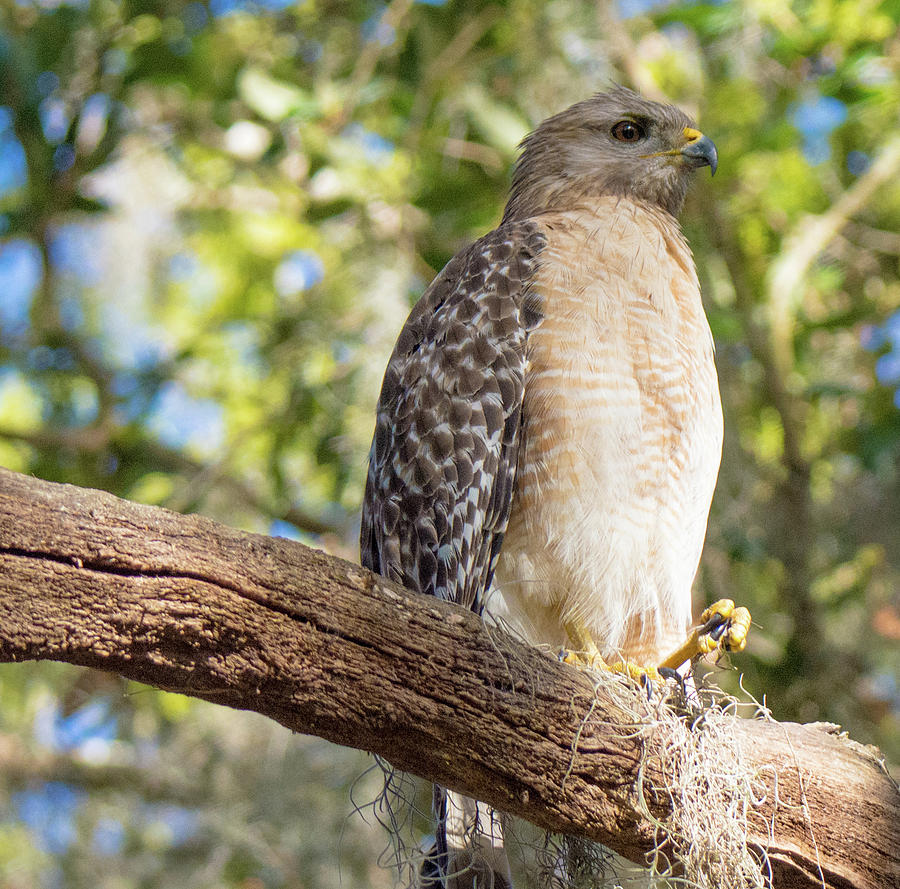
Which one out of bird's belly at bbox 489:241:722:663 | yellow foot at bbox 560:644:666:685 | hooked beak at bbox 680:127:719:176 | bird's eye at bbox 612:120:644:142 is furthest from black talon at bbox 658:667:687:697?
bird's eye at bbox 612:120:644:142

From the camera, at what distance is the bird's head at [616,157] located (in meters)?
4.05

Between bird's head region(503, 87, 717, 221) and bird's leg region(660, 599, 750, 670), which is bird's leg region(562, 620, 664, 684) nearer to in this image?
bird's leg region(660, 599, 750, 670)

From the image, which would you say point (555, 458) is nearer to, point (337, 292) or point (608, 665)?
point (608, 665)

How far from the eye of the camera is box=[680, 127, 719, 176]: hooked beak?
156 inches

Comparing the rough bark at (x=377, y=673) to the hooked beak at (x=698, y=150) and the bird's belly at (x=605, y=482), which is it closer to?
the bird's belly at (x=605, y=482)

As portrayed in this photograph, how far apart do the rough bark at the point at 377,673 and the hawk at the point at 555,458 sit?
43 cm

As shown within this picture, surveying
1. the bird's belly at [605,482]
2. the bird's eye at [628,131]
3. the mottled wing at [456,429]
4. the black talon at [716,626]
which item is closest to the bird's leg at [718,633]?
the black talon at [716,626]

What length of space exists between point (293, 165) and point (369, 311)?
1626 mm

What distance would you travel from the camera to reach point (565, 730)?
2438 mm

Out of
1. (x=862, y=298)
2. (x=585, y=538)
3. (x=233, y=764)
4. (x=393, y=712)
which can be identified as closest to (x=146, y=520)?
(x=393, y=712)

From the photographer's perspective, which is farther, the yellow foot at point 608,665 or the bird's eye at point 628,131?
the bird's eye at point 628,131

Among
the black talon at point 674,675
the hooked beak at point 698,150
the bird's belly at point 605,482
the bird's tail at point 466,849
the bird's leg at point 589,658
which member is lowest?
the bird's tail at point 466,849

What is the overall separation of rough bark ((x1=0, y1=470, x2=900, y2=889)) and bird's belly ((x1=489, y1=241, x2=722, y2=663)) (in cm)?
60

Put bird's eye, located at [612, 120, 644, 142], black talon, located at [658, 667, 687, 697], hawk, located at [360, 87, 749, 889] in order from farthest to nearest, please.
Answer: bird's eye, located at [612, 120, 644, 142] → hawk, located at [360, 87, 749, 889] → black talon, located at [658, 667, 687, 697]
